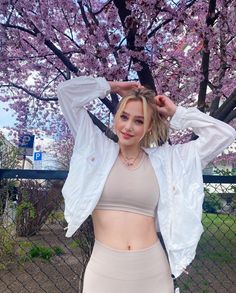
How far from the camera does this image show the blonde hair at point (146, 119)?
1.75m

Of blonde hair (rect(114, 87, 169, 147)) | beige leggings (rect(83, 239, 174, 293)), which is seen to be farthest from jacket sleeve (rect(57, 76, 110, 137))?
beige leggings (rect(83, 239, 174, 293))

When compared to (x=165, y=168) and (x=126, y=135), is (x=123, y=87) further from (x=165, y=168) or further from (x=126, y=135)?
(x=165, y=168)

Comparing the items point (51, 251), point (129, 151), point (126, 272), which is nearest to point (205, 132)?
point (129, 151)

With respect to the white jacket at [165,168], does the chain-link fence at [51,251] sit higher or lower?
lower

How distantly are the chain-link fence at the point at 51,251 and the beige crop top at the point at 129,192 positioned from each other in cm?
97

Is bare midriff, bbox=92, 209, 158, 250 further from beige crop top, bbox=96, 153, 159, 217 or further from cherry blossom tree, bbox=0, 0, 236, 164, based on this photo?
cherry blossom tree, bbox=0, 0, 236, 164

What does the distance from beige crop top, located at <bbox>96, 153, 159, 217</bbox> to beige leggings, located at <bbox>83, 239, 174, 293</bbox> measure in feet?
0.54

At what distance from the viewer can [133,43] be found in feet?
9.11

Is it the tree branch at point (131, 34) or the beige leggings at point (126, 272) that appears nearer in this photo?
the beige leggings at point (126, 272)

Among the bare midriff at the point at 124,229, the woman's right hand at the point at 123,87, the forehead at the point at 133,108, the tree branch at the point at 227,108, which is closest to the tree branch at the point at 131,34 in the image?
the tree branch at the point at 227,108

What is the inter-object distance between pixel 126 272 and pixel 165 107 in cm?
75

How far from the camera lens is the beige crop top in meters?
1.65

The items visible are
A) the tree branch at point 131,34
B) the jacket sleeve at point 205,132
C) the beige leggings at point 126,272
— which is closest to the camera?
the beige leggings at point 126,272

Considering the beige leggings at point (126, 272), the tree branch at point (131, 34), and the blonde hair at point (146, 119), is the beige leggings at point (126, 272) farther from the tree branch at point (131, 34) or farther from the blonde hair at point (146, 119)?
the tree branch at point (131, 34)
